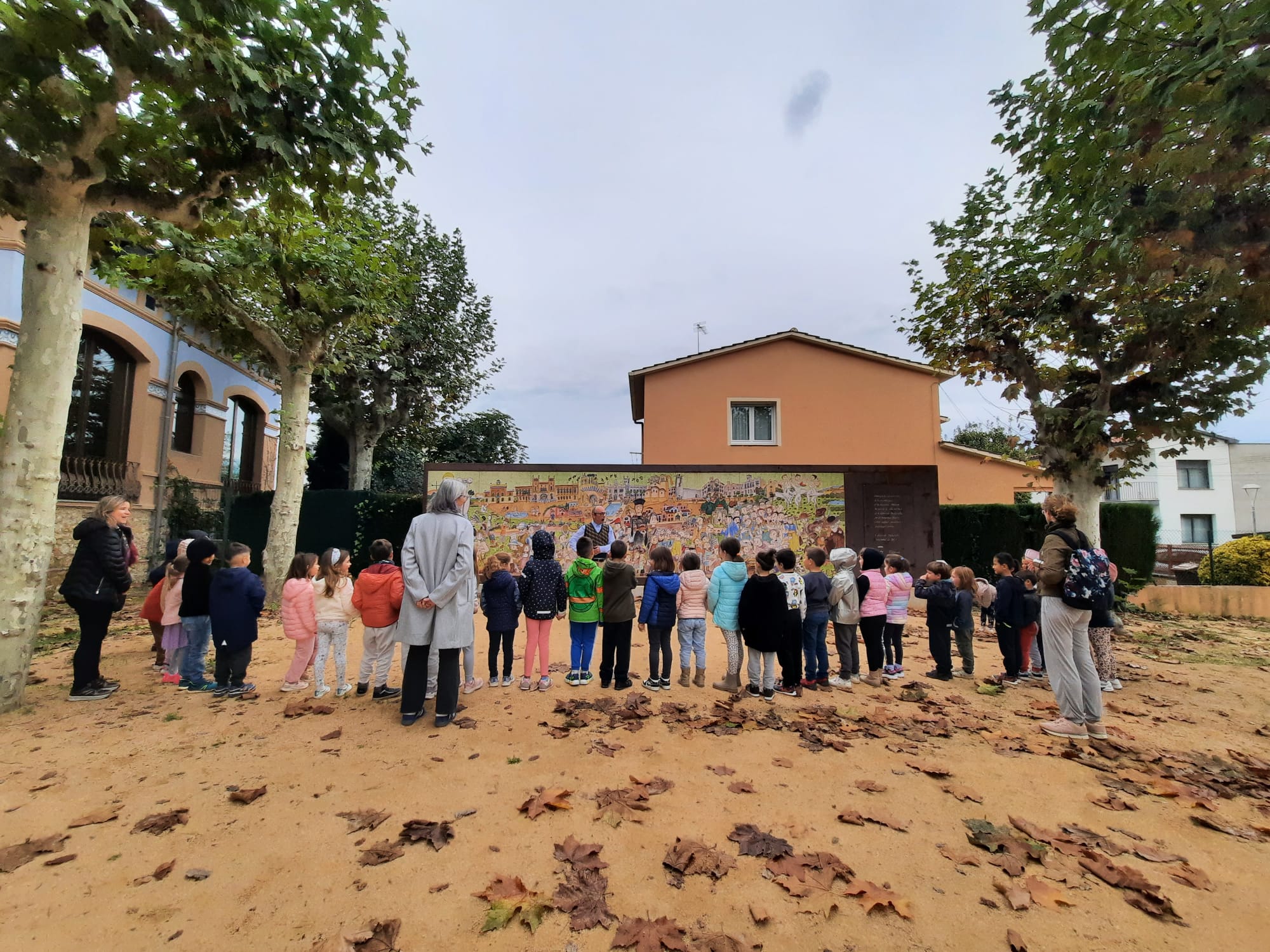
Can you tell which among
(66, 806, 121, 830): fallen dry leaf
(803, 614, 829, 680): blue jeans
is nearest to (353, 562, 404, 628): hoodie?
(66, 806, 121, 830): fallen dry leaf

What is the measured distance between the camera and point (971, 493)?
1738 cm

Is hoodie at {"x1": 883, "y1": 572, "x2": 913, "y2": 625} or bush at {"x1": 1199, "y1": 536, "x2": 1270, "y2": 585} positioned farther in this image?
bush at {"x1": 1199, "y1": 536, "x2": 1270, "y2": 585}

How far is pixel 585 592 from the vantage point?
19.7 feet

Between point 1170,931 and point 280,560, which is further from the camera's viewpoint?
point 280,560

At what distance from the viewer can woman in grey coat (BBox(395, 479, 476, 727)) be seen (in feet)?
16.1

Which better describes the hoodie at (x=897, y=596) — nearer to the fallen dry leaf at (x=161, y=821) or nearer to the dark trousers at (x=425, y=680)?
the dark trousers at (x=425, y=680)

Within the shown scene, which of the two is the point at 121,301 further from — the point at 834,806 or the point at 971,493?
the point at 971,493

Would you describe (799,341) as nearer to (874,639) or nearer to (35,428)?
(874,639)

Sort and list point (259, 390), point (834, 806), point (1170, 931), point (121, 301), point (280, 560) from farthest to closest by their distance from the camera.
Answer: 1. point (259, 390)
2. point (121, 301)
3. point (280, 560)
4. point (834, 806)
5. point (1170, 931)

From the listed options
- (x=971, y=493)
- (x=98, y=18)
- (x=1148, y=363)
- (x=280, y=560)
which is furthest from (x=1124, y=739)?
(x=971, y=493)

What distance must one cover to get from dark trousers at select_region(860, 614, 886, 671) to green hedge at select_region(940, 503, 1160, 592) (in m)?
7.17

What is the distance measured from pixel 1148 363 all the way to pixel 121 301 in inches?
836

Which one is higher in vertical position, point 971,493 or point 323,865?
point 971,493

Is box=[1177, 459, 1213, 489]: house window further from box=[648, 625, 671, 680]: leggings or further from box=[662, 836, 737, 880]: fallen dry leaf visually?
box=[662, 836, 737, 880]: fallen dry leaf
